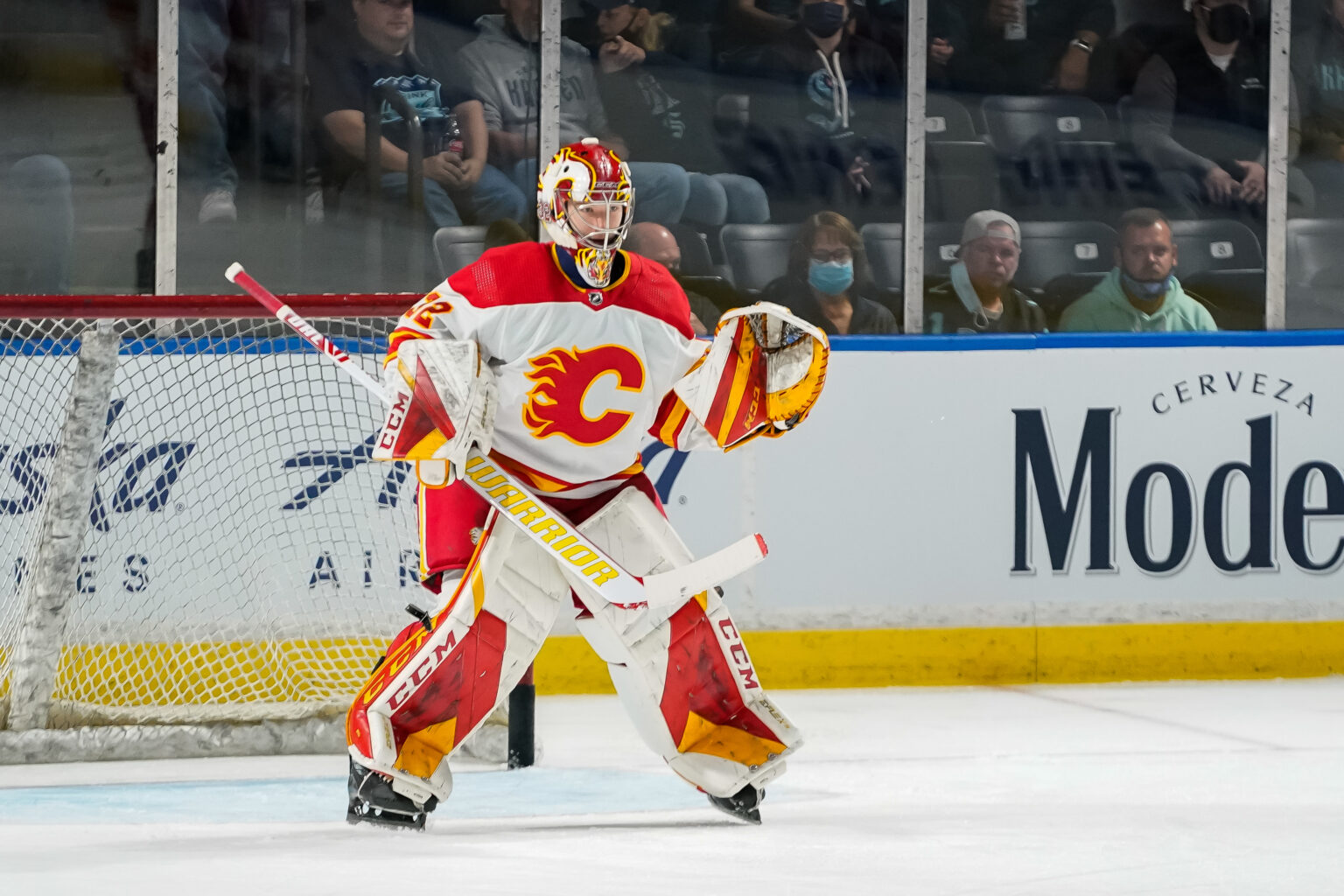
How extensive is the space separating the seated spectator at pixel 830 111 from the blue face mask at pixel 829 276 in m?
0.15

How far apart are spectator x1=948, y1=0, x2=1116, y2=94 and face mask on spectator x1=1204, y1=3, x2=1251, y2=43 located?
0.29 meters

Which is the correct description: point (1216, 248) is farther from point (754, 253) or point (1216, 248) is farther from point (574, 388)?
point (574, 388)

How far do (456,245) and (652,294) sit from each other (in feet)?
6.47

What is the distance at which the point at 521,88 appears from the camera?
507 cm

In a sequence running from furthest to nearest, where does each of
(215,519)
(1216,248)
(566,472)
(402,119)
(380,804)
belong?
(1216,248), (402,119), (215,519), (566,472), (380,804)

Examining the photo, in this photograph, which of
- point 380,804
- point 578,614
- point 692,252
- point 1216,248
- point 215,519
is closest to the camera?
point 380,804

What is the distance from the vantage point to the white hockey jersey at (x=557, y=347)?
10.1 ft

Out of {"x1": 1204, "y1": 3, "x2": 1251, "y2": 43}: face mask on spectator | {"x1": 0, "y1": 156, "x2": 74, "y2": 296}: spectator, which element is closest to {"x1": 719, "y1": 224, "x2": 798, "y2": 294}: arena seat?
{"x1": 1204, "y1": 3, "x2": 1251, "y2": 43}: face mask on spectator

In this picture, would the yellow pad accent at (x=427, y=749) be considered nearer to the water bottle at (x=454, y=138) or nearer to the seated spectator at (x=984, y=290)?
the water bottle at (x=454, y=138)

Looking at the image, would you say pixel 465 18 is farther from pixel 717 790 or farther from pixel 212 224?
pixel 717 790

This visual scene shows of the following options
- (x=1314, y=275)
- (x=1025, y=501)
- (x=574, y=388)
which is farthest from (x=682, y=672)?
(x=1314, y=275)

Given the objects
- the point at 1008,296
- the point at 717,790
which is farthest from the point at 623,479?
the point at 1008,296

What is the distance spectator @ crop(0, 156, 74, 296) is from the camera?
4.88 metres

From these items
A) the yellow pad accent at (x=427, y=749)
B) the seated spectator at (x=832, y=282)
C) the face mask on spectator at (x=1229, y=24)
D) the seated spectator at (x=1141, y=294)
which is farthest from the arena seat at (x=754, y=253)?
the yellow pad accent at (x=427, y=749)
